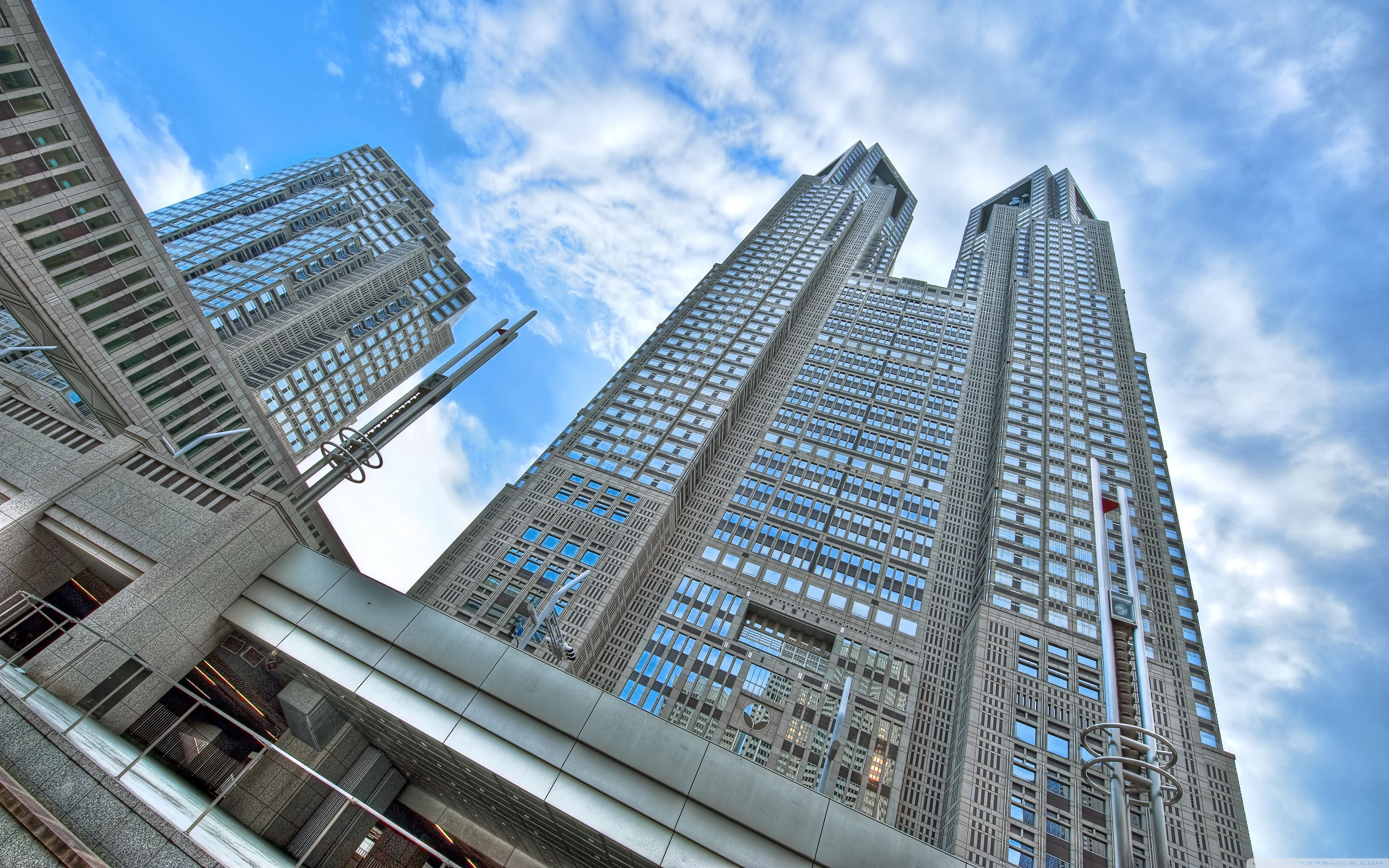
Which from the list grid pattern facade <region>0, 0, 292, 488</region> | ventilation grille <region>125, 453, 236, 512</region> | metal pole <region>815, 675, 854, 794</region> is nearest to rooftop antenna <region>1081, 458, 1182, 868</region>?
metal pole <region>815, 675, 854, 794</region>

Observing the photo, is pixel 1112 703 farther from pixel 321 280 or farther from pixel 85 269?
pixel 321 280

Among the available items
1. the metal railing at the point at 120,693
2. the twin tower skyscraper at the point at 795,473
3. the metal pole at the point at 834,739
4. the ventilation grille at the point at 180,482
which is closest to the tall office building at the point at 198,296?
the twin tower skyscraper at the point at 795,473

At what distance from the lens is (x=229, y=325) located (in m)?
88.9

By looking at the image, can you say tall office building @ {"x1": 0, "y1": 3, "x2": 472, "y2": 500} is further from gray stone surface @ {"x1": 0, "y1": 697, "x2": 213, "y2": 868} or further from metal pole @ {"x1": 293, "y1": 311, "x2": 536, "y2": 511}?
gray stone surface @ {"x1": 0, "y1": 697, "x2": 213, "y2": 868}

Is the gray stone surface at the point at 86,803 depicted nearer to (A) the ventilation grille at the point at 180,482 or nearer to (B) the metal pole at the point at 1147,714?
(A) the ventilation grille at the point at 180,482

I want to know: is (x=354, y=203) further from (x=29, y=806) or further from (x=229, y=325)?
(x=29, y=806)

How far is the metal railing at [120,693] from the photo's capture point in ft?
36.3

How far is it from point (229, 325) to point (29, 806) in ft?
333

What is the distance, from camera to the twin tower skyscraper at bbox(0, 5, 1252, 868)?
40.3 metres

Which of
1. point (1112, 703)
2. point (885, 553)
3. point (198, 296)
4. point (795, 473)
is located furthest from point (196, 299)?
point (1112, 703)

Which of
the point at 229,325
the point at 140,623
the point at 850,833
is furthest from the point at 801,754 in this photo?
the point at 229,325

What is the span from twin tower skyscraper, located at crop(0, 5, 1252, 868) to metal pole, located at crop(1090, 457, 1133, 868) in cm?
293

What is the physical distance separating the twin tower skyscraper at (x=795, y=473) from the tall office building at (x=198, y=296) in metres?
0.25

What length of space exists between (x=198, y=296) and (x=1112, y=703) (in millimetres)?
114003
